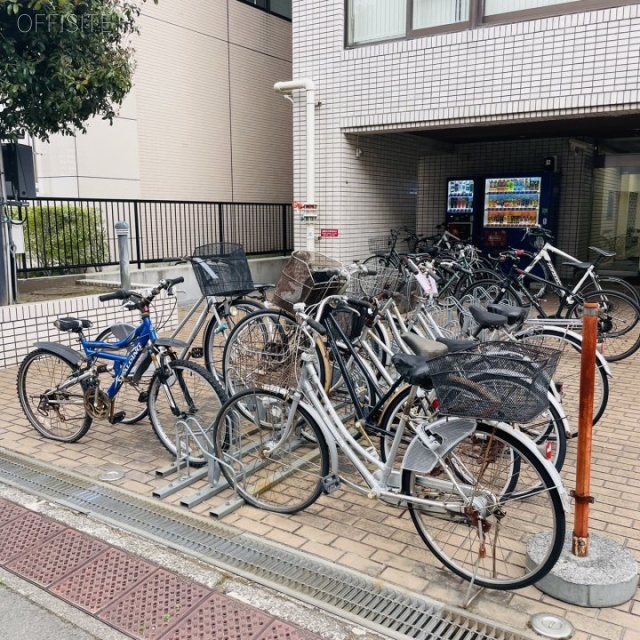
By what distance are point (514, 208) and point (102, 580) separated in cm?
991

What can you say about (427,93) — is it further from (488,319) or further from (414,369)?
(414,369)

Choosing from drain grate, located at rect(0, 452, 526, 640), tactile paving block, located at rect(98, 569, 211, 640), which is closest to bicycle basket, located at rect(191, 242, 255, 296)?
drain grate, located at rect(0, 452, 526, 640)

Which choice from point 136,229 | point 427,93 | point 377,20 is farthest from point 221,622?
point 377,20

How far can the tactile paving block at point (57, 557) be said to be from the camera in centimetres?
302

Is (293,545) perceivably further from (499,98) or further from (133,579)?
(499,98)

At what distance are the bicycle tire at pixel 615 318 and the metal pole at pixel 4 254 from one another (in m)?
6.27

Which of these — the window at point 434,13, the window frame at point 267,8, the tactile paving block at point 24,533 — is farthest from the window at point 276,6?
the tactile paving block at point 24,533

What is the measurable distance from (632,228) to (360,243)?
648 centimetres

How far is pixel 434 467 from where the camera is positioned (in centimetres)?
281

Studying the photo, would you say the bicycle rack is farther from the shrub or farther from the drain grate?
the shrub

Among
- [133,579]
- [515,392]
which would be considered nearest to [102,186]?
[133,579]

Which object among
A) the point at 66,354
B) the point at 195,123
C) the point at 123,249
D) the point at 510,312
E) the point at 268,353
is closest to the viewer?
the point at 268,353

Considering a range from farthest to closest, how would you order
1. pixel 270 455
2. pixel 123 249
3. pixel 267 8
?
1. pixel 267 8
2. pixel 123 249
3. pixel 270 455

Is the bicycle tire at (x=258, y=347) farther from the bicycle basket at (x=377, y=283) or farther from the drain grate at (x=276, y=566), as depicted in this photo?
the drain grate at (x=276, y=566)
